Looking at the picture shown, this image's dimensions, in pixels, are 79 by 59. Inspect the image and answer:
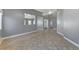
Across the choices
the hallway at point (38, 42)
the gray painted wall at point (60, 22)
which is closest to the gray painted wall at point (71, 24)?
the gray painted wall at point (60, 22)

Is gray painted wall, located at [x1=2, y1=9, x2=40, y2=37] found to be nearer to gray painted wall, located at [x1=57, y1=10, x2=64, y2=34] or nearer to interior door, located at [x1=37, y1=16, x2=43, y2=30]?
interior door, located at [x1=37, y1=16, x2=43, y2=30]

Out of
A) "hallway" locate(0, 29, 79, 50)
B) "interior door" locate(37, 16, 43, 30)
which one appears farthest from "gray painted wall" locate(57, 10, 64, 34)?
"interior door" locate(37, 16, 43, 30)

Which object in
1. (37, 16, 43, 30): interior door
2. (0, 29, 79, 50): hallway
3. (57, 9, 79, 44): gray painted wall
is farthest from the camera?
(37, 16, 43, 30): interior door

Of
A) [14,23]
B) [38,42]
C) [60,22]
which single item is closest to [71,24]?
[60,22]

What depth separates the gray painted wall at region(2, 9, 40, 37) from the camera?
2586mm

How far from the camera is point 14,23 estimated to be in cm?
272

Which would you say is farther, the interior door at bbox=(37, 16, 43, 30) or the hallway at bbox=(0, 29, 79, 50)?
the interior door at bbox=(37, 16, 43, 30)

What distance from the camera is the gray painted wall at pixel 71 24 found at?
8.17ft

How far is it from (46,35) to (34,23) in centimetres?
44

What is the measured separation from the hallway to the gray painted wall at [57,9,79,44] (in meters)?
0.19

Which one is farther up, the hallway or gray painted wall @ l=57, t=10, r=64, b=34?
gray painted wall @ l=57, t=10, r=64, b=34

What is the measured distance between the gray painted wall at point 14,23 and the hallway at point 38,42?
0.55 feet
